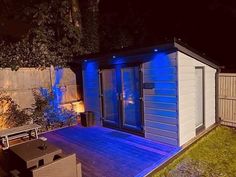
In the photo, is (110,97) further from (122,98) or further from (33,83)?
(33,83)

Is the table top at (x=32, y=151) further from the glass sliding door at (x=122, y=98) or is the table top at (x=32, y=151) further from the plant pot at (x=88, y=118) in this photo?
the plant pot at (x=88, y=118)

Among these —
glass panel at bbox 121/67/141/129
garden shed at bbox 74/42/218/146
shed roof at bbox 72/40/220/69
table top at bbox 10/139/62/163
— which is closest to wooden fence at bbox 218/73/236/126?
garden shed at bbox 74/42/218/146

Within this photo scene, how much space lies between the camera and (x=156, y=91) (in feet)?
21.0

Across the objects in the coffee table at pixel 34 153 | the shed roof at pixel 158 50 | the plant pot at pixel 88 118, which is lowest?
the plant pot at pixel 88 118

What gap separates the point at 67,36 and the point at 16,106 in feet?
14.0

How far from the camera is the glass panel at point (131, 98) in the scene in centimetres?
700

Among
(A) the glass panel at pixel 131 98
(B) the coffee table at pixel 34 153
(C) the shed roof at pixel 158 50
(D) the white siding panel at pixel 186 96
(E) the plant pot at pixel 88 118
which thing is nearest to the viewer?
(B) the coffee table at pixel 34 153

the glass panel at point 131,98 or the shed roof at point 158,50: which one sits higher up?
the shed roof at point 158,50

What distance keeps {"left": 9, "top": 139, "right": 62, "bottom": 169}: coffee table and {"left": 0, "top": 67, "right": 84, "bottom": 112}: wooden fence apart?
140 inches

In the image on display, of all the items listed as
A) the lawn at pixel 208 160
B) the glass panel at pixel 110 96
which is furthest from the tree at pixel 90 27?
the lawn at pixel 208 160

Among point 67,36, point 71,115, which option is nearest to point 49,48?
point 67,36

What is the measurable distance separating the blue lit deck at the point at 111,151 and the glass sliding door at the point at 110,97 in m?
0.42

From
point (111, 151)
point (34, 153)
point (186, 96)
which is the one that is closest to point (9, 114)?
point (111, 151)

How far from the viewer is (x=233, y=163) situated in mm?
5359
